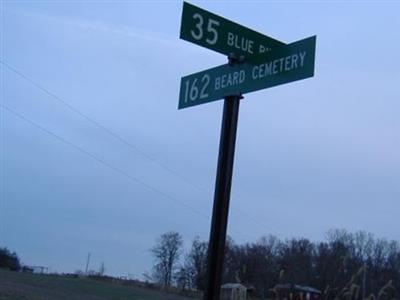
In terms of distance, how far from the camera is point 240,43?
6.64 metres

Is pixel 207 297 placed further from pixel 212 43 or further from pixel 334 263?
pixel 334 263

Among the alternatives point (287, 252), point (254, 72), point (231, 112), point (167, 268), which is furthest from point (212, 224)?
point (167, 268)

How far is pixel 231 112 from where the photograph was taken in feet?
21.2

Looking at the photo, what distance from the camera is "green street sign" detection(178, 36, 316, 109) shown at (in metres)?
6.32

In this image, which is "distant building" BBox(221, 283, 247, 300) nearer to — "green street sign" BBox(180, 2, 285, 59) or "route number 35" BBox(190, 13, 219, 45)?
"green street sign" BBox(180, 2, 285, 59)

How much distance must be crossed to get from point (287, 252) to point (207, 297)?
95.0 m

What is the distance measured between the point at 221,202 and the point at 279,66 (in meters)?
1.40

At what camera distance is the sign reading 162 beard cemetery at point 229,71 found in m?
6.14

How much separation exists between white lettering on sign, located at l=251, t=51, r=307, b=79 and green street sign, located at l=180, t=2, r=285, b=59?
0.16 m

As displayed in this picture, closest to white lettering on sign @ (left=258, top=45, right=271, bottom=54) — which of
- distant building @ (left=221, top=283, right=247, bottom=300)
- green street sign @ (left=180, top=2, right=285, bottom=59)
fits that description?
green street sign @ (left=180, top=2, right=285, bottom=59)

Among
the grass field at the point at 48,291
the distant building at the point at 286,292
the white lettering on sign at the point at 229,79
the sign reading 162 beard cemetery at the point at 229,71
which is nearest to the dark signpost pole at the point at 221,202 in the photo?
the sign reading 162 beard cemetery at the point at 229,71

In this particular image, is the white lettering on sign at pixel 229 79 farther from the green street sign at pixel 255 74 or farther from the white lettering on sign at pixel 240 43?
the white lettering on sign at pixel 240 43

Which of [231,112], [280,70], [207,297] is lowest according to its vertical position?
[207,297]

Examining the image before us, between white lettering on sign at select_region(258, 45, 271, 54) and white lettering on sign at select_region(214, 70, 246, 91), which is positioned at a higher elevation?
white lettering on sign at select_region(258, 45, 271, 54)
